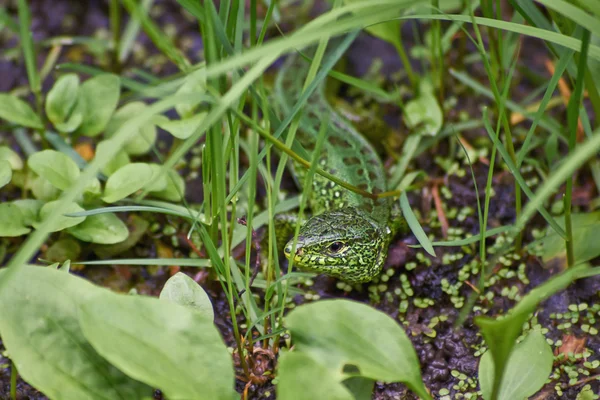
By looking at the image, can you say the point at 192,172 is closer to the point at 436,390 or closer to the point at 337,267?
the point at 337,267

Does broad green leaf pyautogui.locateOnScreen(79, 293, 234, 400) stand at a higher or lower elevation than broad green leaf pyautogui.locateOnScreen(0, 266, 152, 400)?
higher

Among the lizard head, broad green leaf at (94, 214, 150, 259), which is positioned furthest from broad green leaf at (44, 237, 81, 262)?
the lizard head

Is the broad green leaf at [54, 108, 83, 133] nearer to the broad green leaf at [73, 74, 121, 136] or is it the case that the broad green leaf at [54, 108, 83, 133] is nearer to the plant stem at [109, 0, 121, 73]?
the broad green leaf at [73, 74, 121, 136]

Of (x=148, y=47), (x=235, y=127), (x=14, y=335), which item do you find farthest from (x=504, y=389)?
(x=148, y=47)

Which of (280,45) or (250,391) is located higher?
(280,45)

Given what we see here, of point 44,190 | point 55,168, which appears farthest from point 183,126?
point 44,190

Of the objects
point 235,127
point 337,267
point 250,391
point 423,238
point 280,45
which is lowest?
point 250,391
